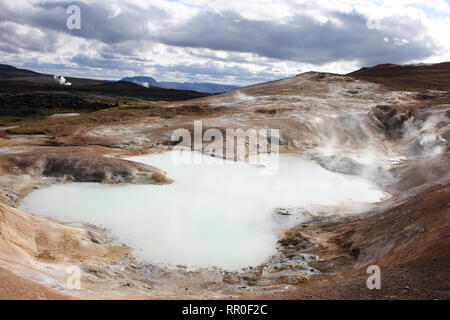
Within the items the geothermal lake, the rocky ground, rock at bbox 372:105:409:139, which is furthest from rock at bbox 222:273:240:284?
rock at bbox 372:105:409:139

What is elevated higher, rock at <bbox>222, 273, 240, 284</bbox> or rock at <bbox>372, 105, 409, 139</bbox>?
rock at <bbox>372, 105, 409, 139</bbox>

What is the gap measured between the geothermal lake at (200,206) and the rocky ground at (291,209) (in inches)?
34.1

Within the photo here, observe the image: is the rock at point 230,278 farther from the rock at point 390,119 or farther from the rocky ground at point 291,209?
the rock at point 390,119

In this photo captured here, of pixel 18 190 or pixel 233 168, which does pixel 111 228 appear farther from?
pixel 233 168

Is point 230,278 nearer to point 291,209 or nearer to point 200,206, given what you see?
point 200,206

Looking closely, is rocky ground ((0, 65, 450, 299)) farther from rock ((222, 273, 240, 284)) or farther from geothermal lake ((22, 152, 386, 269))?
geothermal lake ((22, 152, 386, 269))

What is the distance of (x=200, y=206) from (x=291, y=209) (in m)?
4.91

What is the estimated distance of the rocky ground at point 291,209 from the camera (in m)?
9.61

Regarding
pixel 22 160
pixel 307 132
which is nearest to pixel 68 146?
pixel 22 160

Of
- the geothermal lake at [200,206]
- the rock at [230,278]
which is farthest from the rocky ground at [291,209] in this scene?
the geothermal lake at [200,206]

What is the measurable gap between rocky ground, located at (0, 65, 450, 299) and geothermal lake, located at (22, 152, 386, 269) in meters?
0.87

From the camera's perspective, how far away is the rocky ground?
961cm

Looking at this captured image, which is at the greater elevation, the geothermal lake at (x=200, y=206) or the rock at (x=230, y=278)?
the geothermal lake at (x=200, y=206)

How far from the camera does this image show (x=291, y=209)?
20094 mm
